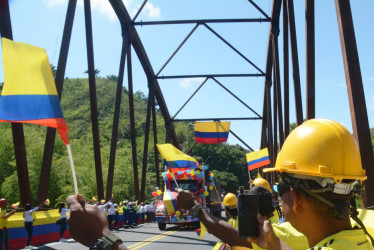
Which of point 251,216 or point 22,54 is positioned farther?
point 22,54

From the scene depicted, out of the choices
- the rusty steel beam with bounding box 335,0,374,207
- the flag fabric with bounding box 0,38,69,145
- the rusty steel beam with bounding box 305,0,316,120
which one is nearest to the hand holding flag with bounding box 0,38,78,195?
the flag fabric with bounding box 0,38,69,145

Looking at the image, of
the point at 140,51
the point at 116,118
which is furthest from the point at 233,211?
the point at 140,51

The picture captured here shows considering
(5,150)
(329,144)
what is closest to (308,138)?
(329,144)

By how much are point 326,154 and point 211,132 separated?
1260 inches

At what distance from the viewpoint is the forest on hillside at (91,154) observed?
1638 inches

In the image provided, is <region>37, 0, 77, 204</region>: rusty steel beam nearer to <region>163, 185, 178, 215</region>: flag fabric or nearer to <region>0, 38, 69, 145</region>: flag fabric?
<region>163, 185, 178, 215</region>: flag fabric

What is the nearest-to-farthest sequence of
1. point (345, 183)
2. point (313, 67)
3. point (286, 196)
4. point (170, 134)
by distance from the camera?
point (345, 183) < point (286, 196) < point (313, 67) < point (170, 134)

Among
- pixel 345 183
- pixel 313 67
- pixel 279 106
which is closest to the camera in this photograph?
pixel 345 183

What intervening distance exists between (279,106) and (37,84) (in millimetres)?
14336

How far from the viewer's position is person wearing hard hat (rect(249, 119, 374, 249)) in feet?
5.36

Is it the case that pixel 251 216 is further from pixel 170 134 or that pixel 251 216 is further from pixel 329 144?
pixel 170 134

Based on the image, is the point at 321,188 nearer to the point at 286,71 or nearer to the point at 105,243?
the point at 105,243

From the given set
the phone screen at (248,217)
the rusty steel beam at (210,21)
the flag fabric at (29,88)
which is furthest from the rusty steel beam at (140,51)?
the phone screen at (248,217)

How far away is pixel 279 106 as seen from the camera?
1711 centimetres
